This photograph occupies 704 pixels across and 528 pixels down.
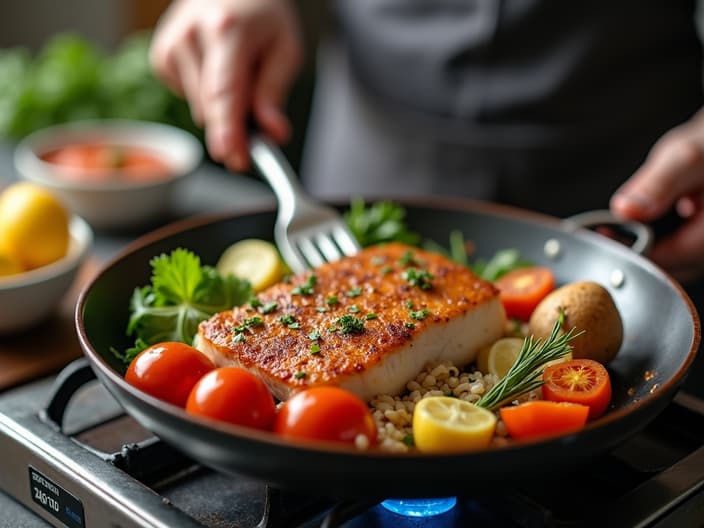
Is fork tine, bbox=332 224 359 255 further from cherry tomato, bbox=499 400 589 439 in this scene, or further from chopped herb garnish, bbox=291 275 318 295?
cherry tomato, bbox=499 400 589 439

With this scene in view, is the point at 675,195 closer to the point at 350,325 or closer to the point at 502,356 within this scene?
the point at 502,356

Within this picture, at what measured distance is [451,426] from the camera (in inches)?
39.7

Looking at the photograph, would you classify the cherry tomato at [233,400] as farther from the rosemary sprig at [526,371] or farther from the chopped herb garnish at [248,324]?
the rosemary sprig at [526,371]

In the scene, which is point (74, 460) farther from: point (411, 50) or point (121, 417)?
point (411, 50)

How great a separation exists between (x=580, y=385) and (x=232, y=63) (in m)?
1.02

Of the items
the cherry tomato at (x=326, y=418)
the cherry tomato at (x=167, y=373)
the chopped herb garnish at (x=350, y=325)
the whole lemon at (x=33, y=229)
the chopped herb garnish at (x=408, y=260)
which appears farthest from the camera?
the whole lemon at (x=33, y=229)

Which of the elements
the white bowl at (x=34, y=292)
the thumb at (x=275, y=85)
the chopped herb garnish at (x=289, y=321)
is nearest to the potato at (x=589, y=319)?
the chopped herb garnish at (x=289, y=321)

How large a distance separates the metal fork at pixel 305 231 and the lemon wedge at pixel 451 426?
580mm

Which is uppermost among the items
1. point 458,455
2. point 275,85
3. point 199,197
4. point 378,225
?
point 275,85

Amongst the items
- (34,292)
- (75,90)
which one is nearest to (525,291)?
(34,292)

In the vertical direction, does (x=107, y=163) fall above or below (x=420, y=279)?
below

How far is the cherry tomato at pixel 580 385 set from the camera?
1140mm

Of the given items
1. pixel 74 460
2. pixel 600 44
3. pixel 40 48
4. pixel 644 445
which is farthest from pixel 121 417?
pixel 40 48

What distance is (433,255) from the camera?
150 centimetres
